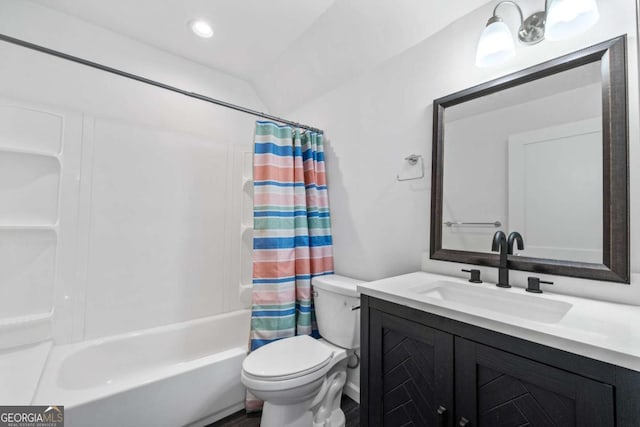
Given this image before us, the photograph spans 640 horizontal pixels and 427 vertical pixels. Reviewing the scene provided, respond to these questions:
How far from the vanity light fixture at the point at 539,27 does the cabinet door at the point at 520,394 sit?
1208 millimetres

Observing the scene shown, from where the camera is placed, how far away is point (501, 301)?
1.10 metres

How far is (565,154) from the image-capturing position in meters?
1.10

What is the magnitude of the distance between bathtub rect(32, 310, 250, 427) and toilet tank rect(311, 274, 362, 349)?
0.54m

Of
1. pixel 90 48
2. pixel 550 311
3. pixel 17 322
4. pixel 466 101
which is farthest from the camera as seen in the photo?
pixel 90 48

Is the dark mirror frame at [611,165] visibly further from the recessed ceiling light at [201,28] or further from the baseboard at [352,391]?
the recessed ceiling light at [201,28]

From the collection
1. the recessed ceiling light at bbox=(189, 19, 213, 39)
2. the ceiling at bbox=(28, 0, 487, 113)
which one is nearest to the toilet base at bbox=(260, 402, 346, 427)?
the ceiling at bbox=(28, 0, 487, 113)

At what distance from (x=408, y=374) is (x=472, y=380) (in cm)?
25

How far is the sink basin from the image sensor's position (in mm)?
980

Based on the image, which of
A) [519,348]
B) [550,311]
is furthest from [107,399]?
[550,311]

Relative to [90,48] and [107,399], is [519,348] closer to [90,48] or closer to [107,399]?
[107,399]

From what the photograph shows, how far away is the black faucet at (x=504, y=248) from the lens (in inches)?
45.8

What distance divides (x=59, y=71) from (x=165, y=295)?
1.63 metres

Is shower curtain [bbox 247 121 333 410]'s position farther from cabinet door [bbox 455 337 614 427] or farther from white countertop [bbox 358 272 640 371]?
cabinet door [bbox 455 337 614 427]

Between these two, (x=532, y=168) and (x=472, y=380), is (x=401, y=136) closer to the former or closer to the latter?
(x=532, y=168)
